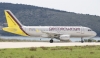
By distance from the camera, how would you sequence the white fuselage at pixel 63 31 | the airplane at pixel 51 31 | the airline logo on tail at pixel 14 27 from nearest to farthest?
the airplane at pixel 51 31, the white fuselage at pixel 63 31, the airline logo on tail at pixel 14 27

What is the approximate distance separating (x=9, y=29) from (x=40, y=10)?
13306cm

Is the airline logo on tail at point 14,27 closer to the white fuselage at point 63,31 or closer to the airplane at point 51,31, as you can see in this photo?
the airplane at point 51,31

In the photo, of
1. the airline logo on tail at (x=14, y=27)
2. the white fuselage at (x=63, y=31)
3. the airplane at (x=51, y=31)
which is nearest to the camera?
the airplane at (x=51, y=31)

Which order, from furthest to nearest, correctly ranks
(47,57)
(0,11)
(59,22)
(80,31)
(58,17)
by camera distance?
(0,11), (58,17), (59,22), (80,31), (47,57)

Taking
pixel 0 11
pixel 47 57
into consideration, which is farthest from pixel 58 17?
pixel 47 57

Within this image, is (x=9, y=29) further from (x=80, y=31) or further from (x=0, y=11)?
(x=0, y=11)

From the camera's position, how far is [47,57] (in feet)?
74.2

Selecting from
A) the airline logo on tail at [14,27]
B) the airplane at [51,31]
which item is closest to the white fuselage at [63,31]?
the airplane at [51,31]

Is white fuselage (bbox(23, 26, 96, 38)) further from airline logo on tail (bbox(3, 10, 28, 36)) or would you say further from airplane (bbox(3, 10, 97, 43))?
airline logo on tail (bbox(3, 10, 28, 36))

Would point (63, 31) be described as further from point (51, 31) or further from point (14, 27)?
point (14, 27)

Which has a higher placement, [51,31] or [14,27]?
[14,27]

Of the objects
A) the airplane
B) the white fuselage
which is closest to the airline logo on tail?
the airplane

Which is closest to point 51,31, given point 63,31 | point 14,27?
point 63,31

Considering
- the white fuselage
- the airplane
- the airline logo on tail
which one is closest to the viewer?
the airplane
